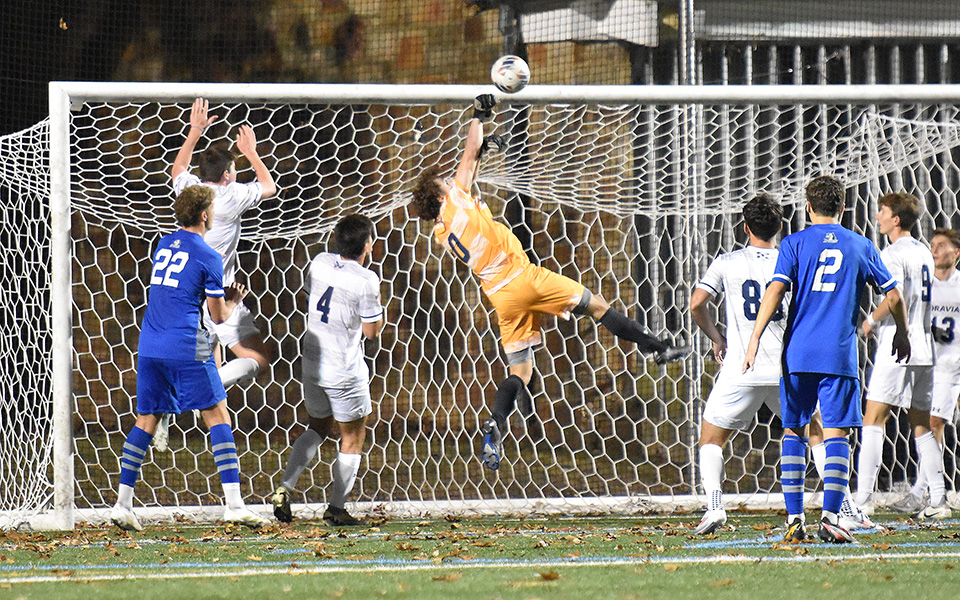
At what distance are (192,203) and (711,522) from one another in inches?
117

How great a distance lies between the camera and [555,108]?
8.52m

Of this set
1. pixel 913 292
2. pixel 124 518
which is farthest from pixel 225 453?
pixel 913 292

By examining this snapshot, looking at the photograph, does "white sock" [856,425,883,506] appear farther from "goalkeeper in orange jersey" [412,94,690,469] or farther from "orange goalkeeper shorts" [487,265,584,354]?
"orange goalkeeper shorts" [487,265,584,354]

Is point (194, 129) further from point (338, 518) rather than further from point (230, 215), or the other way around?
point (338, 518)

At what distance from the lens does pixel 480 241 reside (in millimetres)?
6277

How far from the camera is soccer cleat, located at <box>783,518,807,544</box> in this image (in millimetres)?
4949

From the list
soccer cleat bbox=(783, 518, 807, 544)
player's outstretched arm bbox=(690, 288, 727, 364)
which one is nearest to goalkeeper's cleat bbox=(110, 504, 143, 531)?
player's outstretched arm bbox=(690, 288, 727, 364)

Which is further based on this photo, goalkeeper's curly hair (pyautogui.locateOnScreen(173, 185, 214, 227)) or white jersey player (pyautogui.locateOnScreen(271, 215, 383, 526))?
white jersey player (pyautogui.locateOnScreen(271, 215, 383, 526))

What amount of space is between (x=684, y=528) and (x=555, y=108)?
378 centimetres

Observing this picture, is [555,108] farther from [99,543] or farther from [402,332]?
[99,543]

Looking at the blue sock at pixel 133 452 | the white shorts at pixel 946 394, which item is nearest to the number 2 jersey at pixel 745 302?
the white shorts at pixel 946 394

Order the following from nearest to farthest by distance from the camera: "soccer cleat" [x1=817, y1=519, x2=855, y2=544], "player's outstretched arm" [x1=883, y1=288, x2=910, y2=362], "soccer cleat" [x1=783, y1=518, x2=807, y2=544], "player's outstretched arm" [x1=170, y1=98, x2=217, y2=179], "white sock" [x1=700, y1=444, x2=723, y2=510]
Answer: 1. "soccer cleat" [x1=817, y1=519, x2=855, y2=544]
2. "soccer cleat" [x1=783, y1=518, x2=807, y2=544]
3. "player's outstretched arm" [x1=883, y1=288, x2=910, y2=362]
4. "white sock" [x1=700, y1=444, x2=723, y2=510]
5. "player's outstretched arm" [x1=170, y1=98, x2=217, y2=179]

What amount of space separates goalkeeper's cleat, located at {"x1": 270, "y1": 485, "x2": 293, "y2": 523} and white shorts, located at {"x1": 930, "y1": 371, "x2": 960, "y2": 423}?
361cm

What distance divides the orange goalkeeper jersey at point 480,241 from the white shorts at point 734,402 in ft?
4.23
